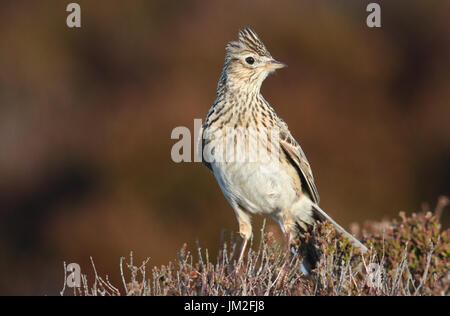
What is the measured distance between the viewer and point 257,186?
521cm

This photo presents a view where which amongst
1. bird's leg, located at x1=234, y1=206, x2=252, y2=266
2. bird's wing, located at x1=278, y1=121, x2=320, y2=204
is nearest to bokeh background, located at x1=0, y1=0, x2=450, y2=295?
bird's leg, located at x1=234, y1=206, x2=252, y2=266

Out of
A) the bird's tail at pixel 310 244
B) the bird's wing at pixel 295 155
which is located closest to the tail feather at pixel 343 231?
the bird's tail at pixel 310 244

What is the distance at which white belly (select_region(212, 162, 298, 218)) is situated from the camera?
16.8ft

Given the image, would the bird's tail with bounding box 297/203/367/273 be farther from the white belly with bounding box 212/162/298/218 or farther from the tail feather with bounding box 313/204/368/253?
the white belly with bounding box 212/162/298/218

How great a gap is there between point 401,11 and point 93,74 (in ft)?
23.5

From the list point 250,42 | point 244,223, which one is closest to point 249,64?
point 250,42

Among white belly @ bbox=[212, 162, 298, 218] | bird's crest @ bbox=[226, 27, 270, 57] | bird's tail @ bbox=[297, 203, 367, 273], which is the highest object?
bird's crest @ bbox=[226, 27, 270, 57]

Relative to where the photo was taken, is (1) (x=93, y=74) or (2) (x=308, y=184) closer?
(2) (x=308, y=184)

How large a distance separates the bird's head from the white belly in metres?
0.68

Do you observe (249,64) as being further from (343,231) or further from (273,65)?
(343,231)

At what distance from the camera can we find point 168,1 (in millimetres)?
14414
